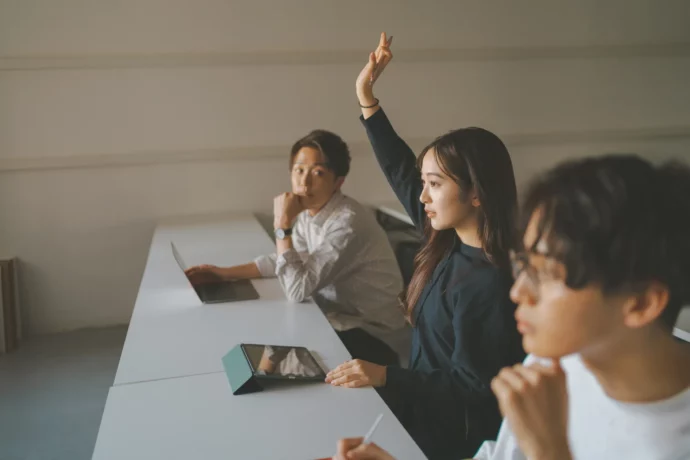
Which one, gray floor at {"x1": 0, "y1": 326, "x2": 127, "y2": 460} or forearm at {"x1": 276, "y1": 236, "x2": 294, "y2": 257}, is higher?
forearm at {"x1": 276, "y1": 236, "x2": 294, "y2": 257}

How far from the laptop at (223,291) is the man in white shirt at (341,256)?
0.05 meters

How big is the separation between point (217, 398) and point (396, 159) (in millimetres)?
967

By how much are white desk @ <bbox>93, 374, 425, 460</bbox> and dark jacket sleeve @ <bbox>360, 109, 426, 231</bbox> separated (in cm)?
78

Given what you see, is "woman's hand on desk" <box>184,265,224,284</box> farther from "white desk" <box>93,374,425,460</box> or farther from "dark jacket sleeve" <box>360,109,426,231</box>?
"white desk" <box>93,374,425,460</box>

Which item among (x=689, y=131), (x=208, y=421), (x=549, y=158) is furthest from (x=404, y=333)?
(x=689, y=131)

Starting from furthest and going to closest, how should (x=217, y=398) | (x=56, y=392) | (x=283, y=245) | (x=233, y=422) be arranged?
(x=56, y=392) < (x=283, y=245) < (x=217, y=398) < (x=233, y=422)

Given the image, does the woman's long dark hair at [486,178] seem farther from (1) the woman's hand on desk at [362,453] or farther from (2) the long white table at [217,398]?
(1) the woman's hand on desk at [362,453]

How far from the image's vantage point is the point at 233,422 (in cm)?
125

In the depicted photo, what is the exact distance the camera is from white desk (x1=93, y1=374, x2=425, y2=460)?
115 cm

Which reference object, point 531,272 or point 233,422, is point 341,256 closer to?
point 233,422

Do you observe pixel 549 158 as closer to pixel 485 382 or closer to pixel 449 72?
pixel 449 72

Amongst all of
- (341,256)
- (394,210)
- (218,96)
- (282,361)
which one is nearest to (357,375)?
(282,361)

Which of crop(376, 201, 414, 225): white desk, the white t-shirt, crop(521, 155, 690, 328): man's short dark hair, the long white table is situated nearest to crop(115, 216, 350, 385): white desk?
the long white table

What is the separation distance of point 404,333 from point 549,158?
6.20 ft
